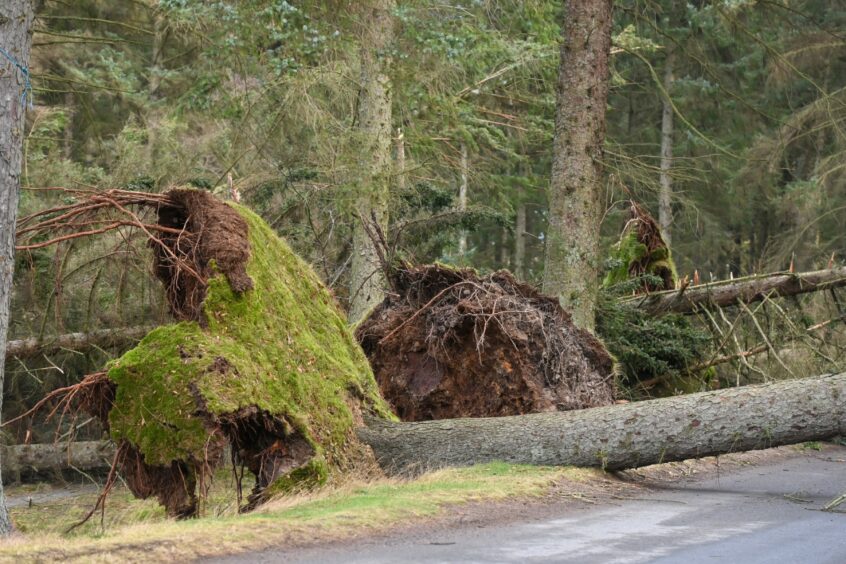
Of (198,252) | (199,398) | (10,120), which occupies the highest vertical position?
(10,120)

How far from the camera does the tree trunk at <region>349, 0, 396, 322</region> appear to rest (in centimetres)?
1505

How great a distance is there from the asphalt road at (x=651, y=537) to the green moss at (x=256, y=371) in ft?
7.54

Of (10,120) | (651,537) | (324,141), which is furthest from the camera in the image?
(324,141)

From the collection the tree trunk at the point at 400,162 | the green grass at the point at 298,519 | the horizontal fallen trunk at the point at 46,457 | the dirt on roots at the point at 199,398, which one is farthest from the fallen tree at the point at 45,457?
the dirt on roots at the point at 199,398

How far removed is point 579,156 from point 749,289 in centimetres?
393

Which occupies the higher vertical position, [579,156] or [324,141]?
[324,141]

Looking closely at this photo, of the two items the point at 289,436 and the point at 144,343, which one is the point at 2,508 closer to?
the point at 144,343

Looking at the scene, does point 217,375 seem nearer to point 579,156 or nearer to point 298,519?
point 298,519

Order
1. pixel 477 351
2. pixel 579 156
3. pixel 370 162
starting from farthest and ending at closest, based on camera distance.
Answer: pixel 370 162 < pixel 579 156 < pixel 477 351

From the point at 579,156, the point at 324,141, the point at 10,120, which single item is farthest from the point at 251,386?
the point at 324,141

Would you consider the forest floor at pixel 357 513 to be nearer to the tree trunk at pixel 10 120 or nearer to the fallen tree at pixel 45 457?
the tree trunk at pixel 10 120

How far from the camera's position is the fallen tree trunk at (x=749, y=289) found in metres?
15.3

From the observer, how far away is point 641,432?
9.03 m

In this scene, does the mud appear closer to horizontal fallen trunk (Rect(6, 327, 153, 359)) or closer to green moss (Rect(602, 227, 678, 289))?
horizontal fallen trunk (Rect(6, 327, 153, 359))
